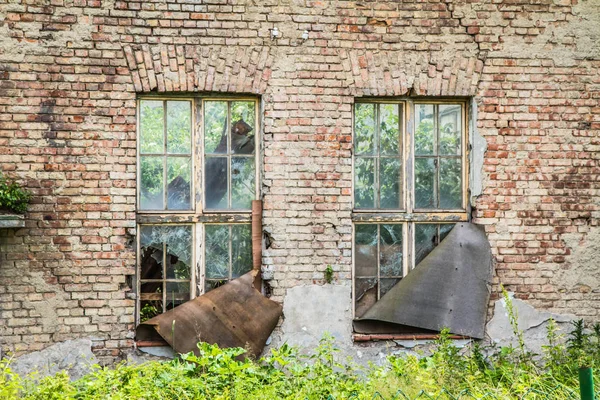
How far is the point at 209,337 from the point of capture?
18.5 feet

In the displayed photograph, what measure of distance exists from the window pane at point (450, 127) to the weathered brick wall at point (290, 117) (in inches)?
8.8

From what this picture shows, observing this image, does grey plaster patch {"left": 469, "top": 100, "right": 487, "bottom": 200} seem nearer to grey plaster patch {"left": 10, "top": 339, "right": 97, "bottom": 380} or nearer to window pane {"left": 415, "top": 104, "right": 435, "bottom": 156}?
window pane {"left": 415, "top": 104, "right": 435, "bottom": 156}

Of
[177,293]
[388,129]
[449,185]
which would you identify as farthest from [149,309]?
[449,185]

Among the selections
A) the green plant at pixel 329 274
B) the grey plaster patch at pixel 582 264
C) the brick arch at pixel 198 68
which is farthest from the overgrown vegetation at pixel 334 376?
the brick arch at pixel 198 68

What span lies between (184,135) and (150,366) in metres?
2.01

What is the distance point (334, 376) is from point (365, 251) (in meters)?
1.32

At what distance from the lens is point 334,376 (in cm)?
507

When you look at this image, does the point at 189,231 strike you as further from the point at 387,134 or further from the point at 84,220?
the point at 387,134

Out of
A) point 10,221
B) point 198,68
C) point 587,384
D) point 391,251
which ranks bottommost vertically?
point 587,384

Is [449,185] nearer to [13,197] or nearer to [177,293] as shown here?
[177,293]

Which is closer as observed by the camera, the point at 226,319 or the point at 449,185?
the point at 226,319

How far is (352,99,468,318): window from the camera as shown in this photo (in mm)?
5973

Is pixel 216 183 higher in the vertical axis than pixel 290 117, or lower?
lower

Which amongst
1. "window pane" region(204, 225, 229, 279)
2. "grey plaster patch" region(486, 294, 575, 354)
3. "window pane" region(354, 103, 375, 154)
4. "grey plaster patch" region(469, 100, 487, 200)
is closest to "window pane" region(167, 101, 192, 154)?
"window pane" region(204, 225, 229, 279)
